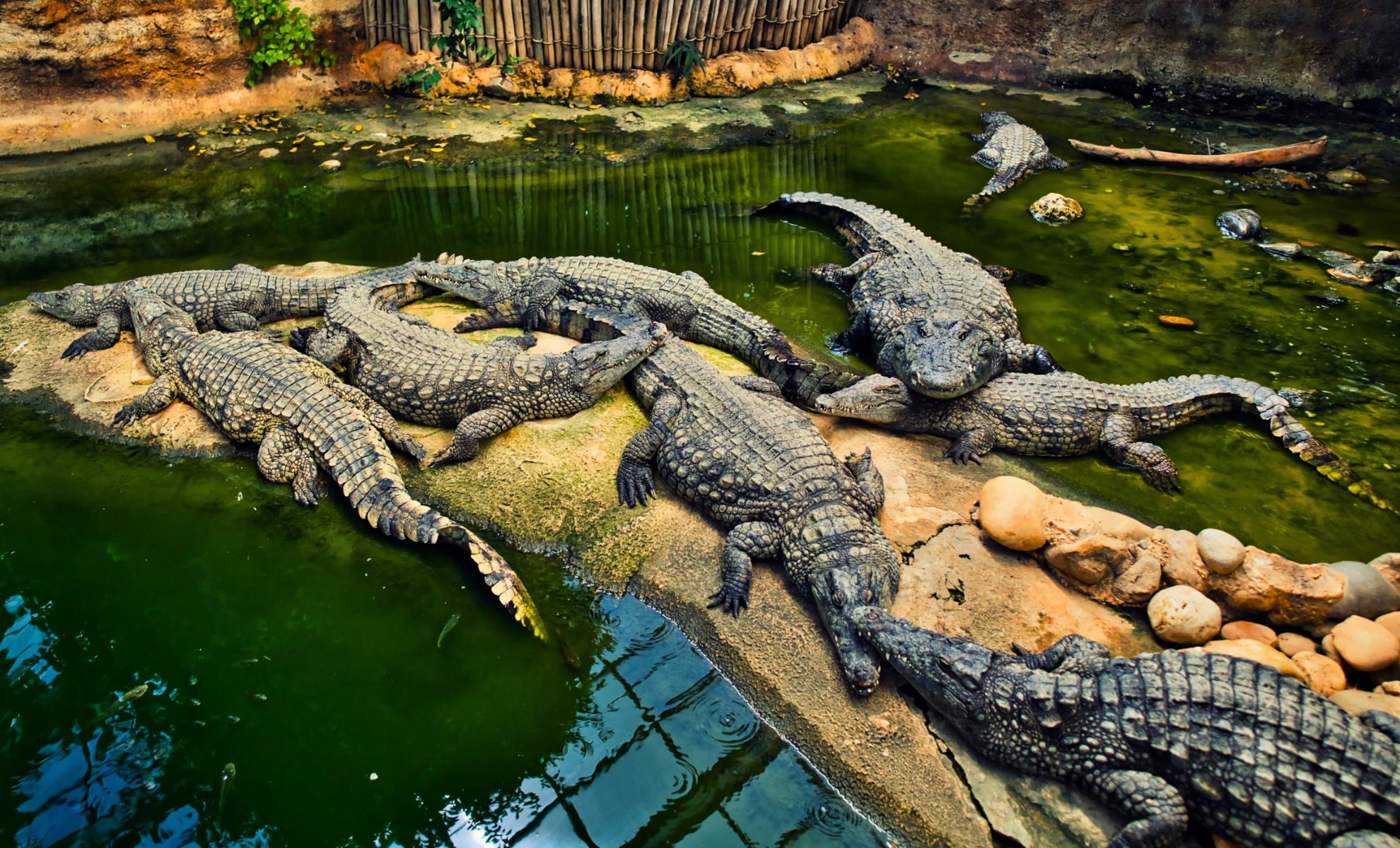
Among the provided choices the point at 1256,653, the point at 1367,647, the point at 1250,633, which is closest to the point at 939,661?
the point at 1256,653

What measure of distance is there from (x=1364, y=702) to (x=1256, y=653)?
1.27 ft

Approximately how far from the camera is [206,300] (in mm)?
6070

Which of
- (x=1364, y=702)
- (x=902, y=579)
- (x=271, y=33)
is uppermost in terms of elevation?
(x=271, y=33)

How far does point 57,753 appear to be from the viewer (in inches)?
140

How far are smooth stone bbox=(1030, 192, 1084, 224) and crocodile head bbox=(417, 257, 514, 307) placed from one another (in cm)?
485

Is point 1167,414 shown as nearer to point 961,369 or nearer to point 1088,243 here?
point 961,369

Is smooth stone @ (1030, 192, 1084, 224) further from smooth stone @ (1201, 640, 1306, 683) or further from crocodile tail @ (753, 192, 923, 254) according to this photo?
smooth stone @ (1201, 640, 1306, 683)

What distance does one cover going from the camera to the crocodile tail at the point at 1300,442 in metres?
4.96

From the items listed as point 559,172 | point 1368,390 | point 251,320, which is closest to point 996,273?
point 1368,390

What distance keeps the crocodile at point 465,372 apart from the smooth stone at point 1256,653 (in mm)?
3326

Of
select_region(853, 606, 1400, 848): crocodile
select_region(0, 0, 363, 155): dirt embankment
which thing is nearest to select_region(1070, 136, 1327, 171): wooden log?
select_region(853, 606, 1400, 848): crocodile

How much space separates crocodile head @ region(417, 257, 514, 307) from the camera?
252 inches

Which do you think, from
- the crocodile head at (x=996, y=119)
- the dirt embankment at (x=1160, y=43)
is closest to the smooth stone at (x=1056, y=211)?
the crocodile head at (x=996, y=119)

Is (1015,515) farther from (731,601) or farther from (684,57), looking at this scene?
(684,57)
